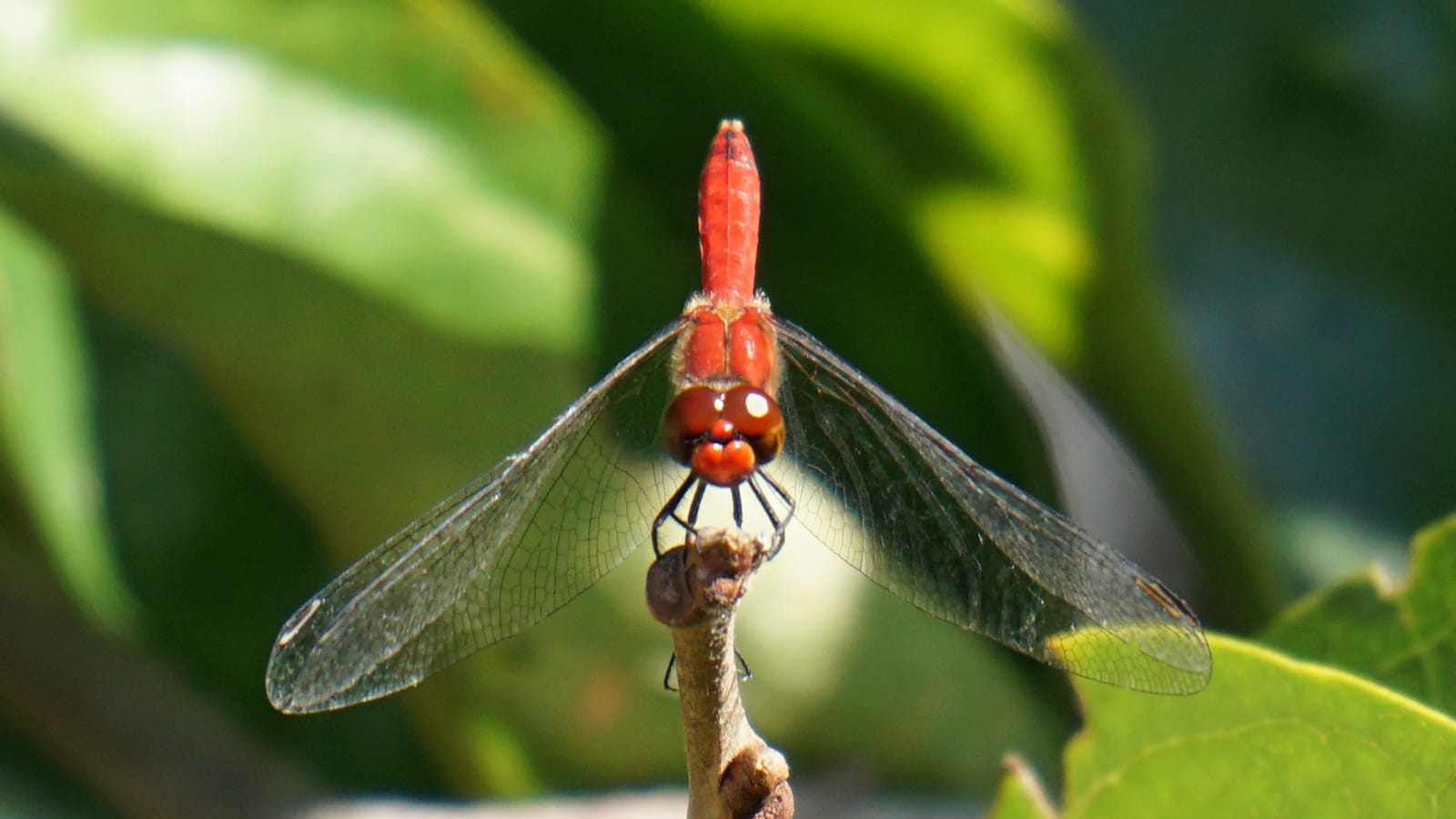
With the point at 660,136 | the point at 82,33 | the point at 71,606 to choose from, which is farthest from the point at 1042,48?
the point at 71,606

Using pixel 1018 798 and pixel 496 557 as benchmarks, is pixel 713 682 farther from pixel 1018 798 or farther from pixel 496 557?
pixel 496 557

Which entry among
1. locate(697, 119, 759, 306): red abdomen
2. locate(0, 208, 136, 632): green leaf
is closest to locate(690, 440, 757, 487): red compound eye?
locate(697, 119, 759, 306): red abdomen

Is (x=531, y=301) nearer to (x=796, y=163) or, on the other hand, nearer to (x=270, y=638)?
(x=796, y=163)

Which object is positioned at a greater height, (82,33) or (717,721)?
(82,33)

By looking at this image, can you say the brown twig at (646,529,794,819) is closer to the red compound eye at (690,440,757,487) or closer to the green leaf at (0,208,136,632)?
the red compound eye at (690,440,757,487)

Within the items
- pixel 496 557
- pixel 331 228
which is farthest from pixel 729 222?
pixel 331 228

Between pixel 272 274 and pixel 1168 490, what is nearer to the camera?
pixel 272 274
